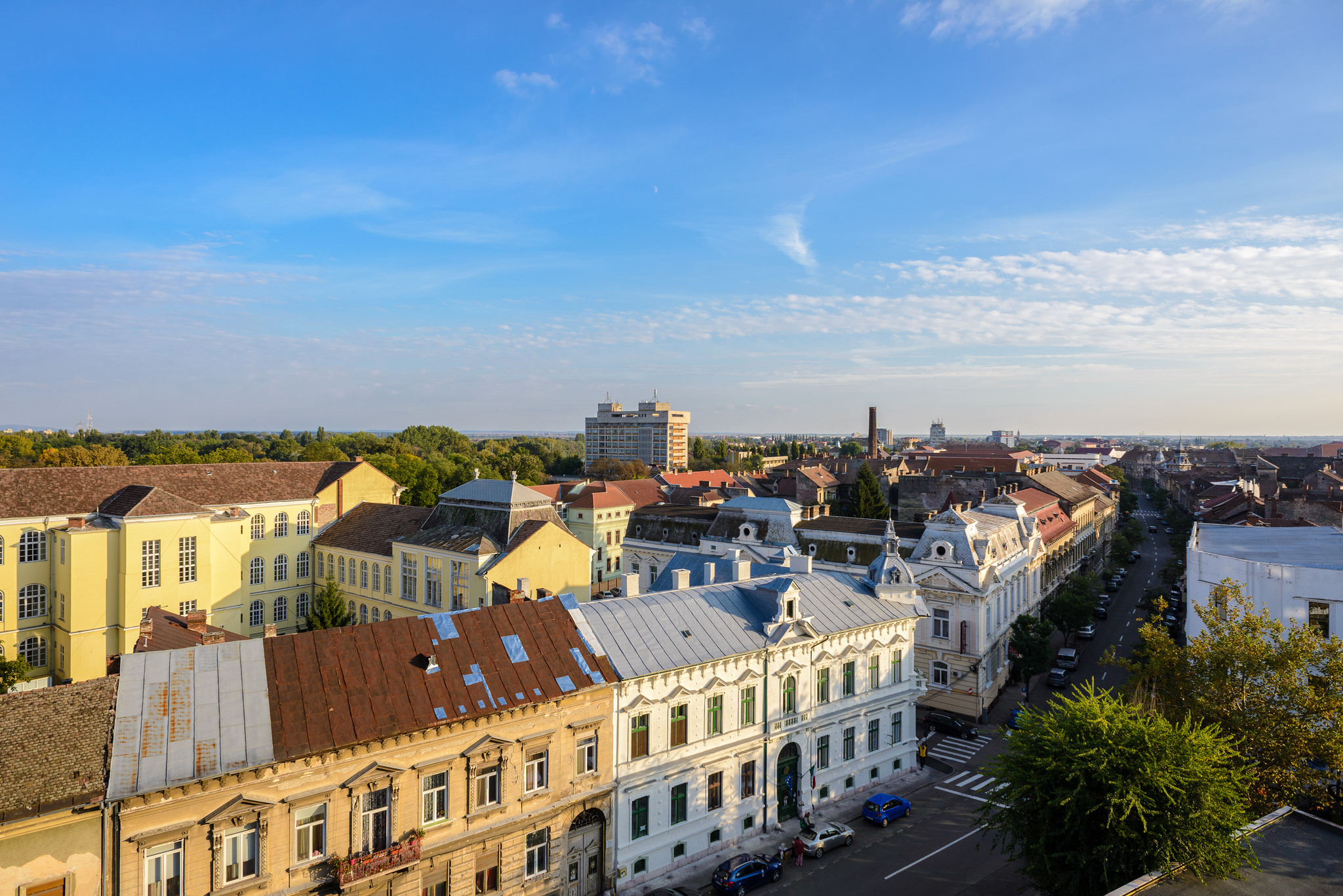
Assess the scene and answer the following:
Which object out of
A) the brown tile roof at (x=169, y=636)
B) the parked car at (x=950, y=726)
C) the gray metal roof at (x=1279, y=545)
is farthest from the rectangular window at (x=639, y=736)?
the gray metal roof at (x=1279, y=545)

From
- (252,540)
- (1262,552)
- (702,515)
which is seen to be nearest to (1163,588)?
(1262,552)

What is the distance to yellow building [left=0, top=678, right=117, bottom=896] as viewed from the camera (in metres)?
18.4

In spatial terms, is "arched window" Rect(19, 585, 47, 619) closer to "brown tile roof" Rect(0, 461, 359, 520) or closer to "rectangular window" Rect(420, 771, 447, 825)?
"brown tile roof" Rect(0, 461, 359, 520)

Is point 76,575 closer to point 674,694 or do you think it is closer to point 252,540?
point 252,540

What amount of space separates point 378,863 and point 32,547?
51.8 meters

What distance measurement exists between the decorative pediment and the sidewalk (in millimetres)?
14092

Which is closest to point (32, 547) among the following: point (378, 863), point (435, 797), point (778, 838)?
point (435, 797)

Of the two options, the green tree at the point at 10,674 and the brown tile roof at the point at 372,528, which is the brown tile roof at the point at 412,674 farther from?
the brown tile roof at the point at 372,528

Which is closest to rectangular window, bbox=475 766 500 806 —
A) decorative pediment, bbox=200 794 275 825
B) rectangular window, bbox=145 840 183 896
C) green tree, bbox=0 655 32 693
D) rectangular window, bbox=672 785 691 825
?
decorative pediment, bbox=200 794 275 825

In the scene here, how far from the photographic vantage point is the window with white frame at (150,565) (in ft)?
184

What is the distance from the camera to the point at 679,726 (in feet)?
103

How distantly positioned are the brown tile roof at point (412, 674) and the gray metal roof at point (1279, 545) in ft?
123

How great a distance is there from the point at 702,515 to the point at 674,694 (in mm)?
42638

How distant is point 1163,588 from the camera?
79.2 metres
